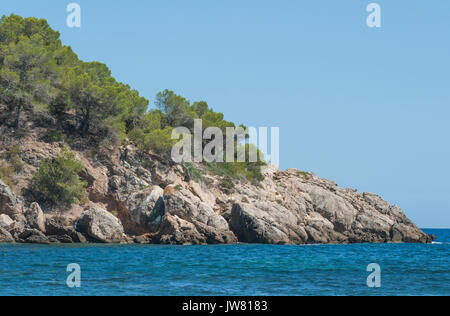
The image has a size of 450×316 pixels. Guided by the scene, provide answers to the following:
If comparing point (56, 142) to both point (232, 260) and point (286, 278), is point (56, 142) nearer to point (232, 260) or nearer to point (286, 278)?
point (232, 260)

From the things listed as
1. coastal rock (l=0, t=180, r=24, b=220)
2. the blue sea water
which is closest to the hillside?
coastal rock (l=0, t=180, r=24, b=220)

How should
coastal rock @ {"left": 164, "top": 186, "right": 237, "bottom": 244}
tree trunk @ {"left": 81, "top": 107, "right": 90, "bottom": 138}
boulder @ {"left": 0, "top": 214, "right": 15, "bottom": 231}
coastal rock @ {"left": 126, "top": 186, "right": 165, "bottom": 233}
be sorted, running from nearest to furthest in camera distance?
boulder @ {"left": 0, "top": 214, "right": 15, "bottom": 231} < coastal rock @ {"left": 164, "top": 186, "right": 237, "bottom": 244} < coastal rock @ {"left": 126, "top": 186, "right": 165, "bottom": 233} < tree trunk @ {"left": 81, "top": 107, "right": 90, "bottom": 138}

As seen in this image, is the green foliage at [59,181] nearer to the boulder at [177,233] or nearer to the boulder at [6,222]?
the boulder at [6,222]

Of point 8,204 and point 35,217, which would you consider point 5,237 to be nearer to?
point 35,217

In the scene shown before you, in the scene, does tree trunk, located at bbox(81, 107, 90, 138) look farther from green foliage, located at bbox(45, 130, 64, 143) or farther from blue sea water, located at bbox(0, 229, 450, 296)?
blue sea water, located at bbox(0, 229, 450, 296)

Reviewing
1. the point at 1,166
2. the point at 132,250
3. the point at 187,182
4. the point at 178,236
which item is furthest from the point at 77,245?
the point at 187,182

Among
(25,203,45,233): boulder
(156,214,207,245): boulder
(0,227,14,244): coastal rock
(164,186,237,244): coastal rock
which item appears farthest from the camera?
(164,186,237,244): coastal rock

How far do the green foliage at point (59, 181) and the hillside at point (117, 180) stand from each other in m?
0.09

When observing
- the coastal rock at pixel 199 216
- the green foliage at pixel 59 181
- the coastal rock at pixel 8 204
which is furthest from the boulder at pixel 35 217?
the coastal rock at pixel 199 216

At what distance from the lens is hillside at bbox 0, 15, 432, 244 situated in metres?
43.7

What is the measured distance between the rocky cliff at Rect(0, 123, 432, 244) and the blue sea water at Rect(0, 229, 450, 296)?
4.79 metres

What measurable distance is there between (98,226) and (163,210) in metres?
5.82

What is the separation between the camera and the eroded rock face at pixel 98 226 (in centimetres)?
4109

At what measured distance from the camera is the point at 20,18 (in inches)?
2234
